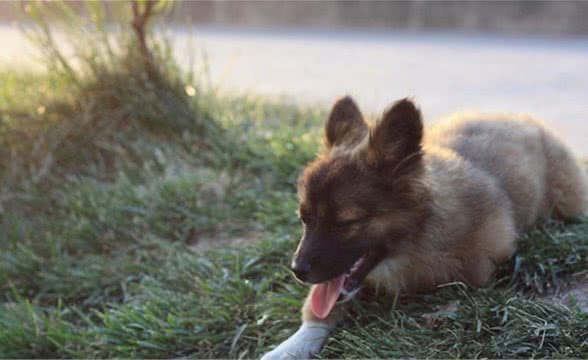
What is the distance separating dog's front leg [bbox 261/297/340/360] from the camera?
12.9ft

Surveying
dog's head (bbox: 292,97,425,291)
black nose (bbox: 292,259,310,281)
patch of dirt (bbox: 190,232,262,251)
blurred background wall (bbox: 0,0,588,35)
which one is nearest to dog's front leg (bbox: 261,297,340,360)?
dog's head (bbox: 292,97,425,291)

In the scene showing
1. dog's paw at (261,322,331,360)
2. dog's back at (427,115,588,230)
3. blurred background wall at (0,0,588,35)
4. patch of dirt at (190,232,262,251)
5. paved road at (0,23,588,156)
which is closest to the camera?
dog's paw at (261,322,331,360)

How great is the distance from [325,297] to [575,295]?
1.22 meters

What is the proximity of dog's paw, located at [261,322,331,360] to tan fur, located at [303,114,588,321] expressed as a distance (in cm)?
8

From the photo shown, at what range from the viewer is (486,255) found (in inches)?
161

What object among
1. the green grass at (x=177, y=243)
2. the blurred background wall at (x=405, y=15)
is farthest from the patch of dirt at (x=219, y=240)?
the blurred background wall at (x=405, y=15)

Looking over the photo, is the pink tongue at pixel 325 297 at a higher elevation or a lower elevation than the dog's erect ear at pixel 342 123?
lower

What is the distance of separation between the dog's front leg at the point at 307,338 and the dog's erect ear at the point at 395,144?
81cm

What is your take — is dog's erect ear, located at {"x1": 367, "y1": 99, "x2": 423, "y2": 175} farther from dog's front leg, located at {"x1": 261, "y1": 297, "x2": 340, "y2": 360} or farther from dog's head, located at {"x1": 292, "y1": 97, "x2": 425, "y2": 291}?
dog's front leg, located at {"x1": 261, "y1": 297, "x2": 340, "y2": 360}

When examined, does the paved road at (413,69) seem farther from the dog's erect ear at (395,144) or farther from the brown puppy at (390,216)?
the dog's erect ear at (395,144)

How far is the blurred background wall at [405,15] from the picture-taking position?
15.6m

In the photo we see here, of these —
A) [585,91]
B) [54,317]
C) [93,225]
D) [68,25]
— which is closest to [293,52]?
[585,91]

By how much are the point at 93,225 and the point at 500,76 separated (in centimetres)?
715

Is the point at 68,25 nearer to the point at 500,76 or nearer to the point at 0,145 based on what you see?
the point at 0,145
